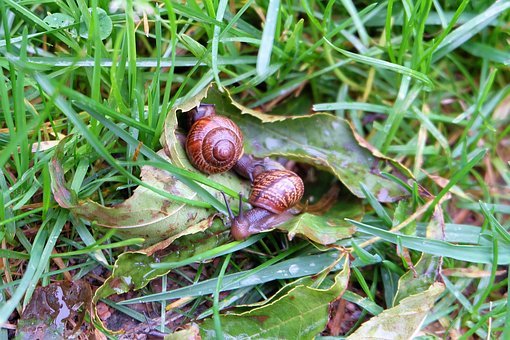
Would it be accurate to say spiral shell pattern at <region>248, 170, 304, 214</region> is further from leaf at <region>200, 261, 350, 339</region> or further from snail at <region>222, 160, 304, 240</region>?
leaf at <region>200, 261, 350, 339</region>

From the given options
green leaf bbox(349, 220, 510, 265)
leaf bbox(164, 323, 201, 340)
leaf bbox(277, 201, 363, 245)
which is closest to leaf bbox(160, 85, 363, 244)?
leaf bbox(277, 201, 363, 245)

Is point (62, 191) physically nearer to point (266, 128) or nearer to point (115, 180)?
point (115, 180)

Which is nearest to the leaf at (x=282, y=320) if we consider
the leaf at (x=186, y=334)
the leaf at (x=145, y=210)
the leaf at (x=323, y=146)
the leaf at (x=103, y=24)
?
the leaf at (x=186, y=334)

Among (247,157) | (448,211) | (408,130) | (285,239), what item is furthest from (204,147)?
(448,211)

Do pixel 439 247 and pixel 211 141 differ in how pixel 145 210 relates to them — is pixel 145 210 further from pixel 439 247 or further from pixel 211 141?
pixel 439 247

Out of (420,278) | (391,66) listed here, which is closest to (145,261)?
(420,278)

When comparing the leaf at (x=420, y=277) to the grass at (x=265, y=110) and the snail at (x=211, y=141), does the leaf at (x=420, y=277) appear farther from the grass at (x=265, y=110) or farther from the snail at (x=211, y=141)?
the snail at (x=211, y=141)
